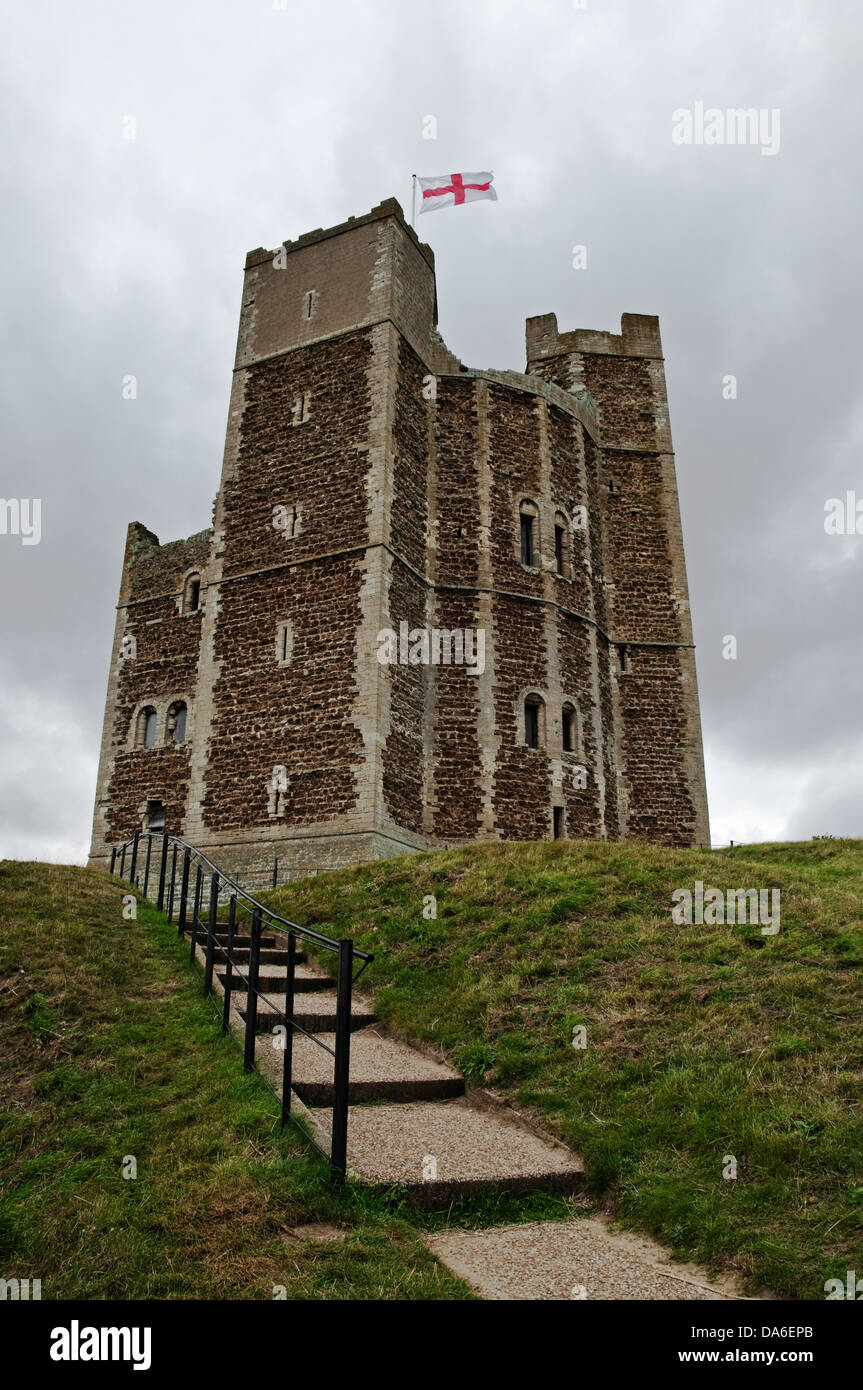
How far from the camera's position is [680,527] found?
2486 cm

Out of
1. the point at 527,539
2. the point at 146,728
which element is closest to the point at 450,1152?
the point at 527,539

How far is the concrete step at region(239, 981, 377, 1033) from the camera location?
819 cm

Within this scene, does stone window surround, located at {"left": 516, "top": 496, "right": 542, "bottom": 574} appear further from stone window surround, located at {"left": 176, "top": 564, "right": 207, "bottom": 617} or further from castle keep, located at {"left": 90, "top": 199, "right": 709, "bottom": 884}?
stone window surround, located at {"left": 176, "top": 564, "right": 207, "bottom": 617}

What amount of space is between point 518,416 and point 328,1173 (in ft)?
64.6

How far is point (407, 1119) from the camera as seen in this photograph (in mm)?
6660

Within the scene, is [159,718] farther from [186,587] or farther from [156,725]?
[186,587]

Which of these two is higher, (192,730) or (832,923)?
(192,730)

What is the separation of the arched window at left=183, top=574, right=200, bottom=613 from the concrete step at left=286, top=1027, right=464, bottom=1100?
16685 mm

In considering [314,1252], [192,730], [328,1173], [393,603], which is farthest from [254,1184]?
[192,730]

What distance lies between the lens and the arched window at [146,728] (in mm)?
22281

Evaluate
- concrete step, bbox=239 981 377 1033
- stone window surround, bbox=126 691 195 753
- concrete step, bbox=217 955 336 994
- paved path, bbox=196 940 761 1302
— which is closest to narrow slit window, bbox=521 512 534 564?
stone window surround, bbox=126 691 195 753

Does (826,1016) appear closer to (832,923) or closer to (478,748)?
(832,923)

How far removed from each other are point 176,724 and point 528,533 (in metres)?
9.04

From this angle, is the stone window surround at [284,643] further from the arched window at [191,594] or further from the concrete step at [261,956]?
the concrete step at [261,956]
